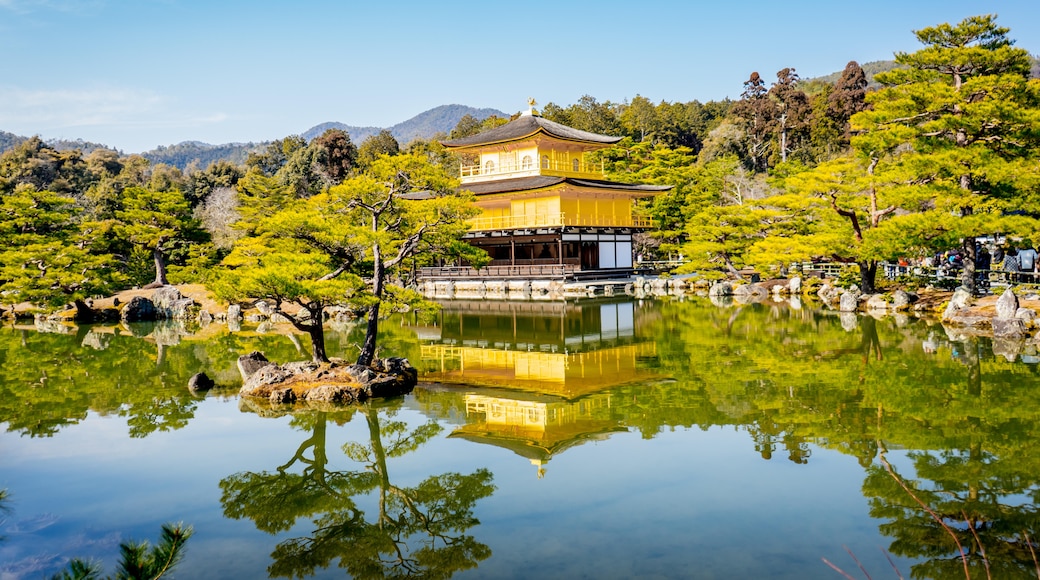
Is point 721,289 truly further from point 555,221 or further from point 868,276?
point 555,221

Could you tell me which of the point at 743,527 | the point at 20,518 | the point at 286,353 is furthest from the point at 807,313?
the point at 20,518

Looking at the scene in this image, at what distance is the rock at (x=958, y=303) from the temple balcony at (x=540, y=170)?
20.3 m

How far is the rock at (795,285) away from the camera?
28.9 meters

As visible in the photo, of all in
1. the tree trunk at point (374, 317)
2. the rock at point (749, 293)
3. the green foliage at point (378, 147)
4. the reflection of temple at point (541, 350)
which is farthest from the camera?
the green foliage at point (378, 147)

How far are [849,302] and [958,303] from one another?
371 cm

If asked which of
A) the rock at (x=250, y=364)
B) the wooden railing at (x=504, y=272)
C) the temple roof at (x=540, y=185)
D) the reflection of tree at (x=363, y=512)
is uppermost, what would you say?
the temple roof at (x=540, y=185)

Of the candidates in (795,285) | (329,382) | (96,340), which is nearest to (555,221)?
(795,285)

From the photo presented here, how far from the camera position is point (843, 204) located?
23094 mm

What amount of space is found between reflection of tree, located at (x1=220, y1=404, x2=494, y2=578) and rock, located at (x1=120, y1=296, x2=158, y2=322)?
1993cm

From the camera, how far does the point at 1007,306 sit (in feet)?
53.8

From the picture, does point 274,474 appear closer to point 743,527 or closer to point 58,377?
point 743,527

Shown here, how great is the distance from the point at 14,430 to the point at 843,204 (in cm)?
2174

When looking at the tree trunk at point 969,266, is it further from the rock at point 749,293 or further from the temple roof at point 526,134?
the temple roof at point 526,134

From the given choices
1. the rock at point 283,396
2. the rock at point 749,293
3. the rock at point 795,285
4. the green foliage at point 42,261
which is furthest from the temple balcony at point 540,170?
the rock at point 283,396
